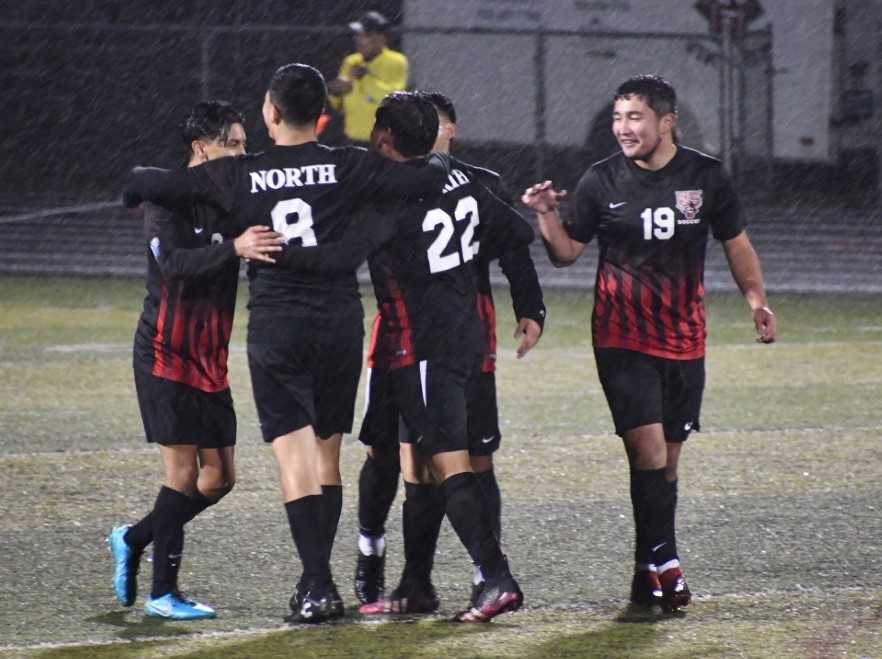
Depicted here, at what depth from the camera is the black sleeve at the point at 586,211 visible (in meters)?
6.48

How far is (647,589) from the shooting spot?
6188 millimetres

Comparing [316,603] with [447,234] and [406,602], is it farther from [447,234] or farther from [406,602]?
[447,234]

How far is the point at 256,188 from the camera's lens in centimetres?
577

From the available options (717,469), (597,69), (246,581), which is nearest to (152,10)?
(597,69)

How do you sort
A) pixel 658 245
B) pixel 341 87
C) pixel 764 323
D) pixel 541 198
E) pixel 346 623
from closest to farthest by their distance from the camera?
1. pixel 346 623
2. pixel 541 198
3. pixel 658 245
4. pixel 764 323
5. pixel 341 87

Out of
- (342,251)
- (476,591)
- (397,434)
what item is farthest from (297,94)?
(476,591)

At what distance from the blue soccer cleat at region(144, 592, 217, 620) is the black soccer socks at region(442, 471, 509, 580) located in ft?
2.99

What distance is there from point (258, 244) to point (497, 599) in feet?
4.49

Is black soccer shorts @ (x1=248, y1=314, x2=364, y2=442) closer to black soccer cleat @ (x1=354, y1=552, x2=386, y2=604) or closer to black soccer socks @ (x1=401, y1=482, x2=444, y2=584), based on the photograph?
black soccer socks @ (x1=401, y1=482, x2=444, y2=584)

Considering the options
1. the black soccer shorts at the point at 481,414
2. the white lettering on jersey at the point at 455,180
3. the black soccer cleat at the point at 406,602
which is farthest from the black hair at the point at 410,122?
the black soccer cleat at the point at 406,602

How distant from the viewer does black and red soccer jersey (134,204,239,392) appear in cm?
596

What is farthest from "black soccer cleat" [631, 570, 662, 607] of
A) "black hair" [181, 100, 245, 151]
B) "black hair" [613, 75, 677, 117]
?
"black hair" [181, 100, 245, 151]

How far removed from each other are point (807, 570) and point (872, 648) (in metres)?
1.16

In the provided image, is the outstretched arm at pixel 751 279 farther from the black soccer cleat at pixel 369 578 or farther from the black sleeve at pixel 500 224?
the black soccer cleat at pixel 369 578
